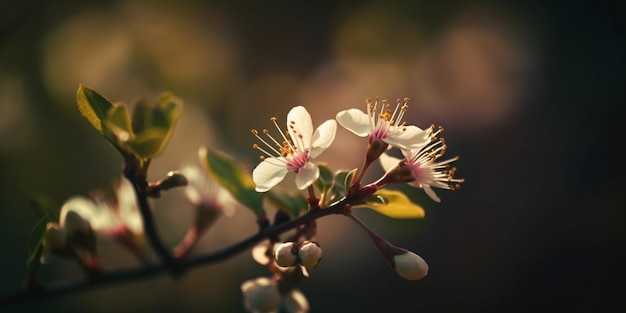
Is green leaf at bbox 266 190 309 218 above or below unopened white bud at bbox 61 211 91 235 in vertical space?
above

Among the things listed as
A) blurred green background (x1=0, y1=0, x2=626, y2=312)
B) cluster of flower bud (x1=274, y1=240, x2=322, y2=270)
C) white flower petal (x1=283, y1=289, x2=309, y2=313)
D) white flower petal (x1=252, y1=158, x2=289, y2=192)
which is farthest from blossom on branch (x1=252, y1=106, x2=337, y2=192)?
blurred green background (x1=0, y1=0, x2=626, y2=312)

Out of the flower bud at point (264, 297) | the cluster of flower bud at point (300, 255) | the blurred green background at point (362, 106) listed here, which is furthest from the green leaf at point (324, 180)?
the blurred green background at point (362, 106)

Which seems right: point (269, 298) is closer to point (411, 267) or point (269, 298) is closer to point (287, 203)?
point (287, 203)

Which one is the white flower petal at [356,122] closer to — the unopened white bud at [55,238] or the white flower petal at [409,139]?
the white flower petal at [409,139]

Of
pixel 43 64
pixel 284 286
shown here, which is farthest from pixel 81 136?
pixel 284 286

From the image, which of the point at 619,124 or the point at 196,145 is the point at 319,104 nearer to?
the point at 196,145

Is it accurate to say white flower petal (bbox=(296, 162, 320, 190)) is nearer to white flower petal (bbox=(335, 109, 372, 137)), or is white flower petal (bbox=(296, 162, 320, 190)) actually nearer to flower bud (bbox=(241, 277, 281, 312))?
white flower petal (bbox=(335, 109, 372, 137))

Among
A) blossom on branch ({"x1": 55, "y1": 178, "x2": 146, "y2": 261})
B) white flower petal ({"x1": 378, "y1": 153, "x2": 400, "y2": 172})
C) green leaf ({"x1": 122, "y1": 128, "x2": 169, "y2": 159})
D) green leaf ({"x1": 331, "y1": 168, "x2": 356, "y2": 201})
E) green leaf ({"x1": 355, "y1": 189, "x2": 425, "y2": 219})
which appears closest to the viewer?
green leaf ({"x1": 122, "y1": 128, "x2": 169, "y2": 159})
